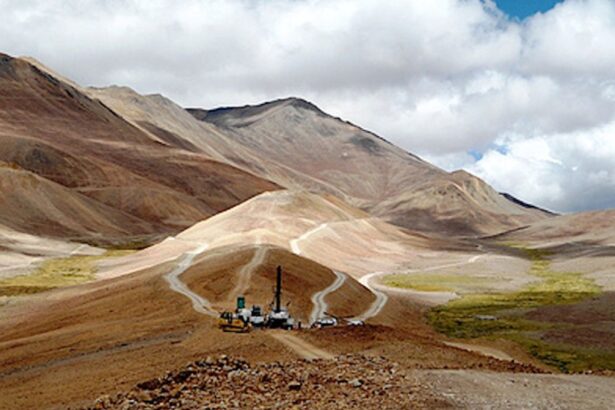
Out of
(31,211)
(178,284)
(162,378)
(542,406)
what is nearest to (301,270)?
(178,284)

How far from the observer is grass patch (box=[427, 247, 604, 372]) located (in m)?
52.0

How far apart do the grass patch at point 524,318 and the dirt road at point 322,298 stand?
31.7 feet

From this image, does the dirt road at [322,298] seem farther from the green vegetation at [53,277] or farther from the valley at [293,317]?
the green vegetation at [53,277]

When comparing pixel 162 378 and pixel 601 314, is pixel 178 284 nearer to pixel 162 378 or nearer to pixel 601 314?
pixel 162 378

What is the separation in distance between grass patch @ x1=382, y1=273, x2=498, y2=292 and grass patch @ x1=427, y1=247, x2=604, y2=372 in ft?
22.3

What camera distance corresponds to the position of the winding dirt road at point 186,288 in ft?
173

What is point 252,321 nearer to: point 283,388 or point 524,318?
point 283,388

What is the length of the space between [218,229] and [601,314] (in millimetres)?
63724

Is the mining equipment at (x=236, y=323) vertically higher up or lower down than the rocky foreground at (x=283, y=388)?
higher up

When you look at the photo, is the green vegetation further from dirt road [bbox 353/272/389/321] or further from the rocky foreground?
the rocky foreground

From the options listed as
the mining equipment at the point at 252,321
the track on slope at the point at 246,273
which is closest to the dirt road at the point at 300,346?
the mining equipment at the point at 252,321

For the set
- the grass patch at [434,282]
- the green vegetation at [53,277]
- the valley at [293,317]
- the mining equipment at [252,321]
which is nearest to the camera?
the valley at [293,317]

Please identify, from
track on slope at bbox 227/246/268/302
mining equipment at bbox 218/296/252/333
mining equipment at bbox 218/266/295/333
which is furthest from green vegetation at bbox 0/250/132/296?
mining equipment at bbox 218/266/295/333

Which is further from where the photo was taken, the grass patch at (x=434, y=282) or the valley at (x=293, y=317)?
the grass patch at (x=434, y=282)
